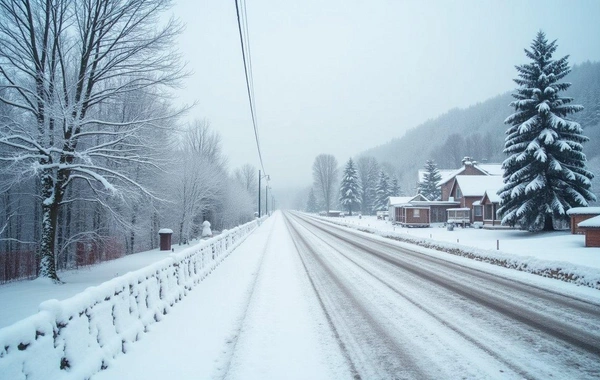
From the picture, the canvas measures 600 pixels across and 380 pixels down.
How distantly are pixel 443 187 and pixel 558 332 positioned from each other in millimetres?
50631

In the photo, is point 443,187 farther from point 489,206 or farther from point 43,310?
point 43,310

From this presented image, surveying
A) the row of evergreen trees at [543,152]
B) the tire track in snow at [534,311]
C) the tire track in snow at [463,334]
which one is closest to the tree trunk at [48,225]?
the tire track in snow at [463,334]

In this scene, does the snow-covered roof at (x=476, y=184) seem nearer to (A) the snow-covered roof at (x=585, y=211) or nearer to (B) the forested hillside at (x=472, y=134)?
(A) the snow-covered roof at (x=585, y=211)

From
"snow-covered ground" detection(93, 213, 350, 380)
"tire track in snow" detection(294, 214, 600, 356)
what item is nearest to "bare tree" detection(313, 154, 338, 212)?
"tire track in snow" detection(294, 214, 600, 356)

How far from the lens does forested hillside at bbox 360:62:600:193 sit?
9307 cm

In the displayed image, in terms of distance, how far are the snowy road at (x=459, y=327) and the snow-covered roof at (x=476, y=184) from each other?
3492 cm

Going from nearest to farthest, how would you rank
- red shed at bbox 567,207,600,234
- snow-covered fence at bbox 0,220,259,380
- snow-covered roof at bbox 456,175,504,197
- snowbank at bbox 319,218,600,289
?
1. snow-covered fence at bbox 0,220,259,380
2. snowbank at bbox 319,218,600,289
3. red shed at bbox 567,207,600,234
4. snow-covered roof at bbox 456,175,504,197

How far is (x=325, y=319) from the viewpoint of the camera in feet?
19.1

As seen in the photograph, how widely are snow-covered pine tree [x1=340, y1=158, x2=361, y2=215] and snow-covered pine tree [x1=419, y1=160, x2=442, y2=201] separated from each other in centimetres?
1846

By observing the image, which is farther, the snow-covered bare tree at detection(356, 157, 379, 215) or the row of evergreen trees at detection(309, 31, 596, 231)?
the snow-covered bare tree at detection(356, 157, 379, 215)

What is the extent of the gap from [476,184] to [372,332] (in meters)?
43.2

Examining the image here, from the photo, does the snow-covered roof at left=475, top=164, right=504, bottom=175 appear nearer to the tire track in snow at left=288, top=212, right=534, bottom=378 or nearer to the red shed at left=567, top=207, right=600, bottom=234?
the red shed at left=567, top=207, right=600, bottom=234

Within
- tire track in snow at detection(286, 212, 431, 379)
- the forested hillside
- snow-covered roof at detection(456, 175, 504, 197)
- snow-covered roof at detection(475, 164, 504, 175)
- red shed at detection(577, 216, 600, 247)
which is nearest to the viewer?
tire track in snow at detection(286, 212, 431, 379)

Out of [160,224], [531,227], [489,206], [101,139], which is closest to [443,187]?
[489,206]
